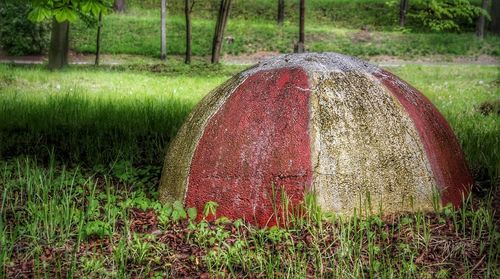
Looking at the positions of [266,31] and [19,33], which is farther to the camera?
[266,31]

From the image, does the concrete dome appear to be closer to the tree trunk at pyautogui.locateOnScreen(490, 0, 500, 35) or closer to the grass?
the grass

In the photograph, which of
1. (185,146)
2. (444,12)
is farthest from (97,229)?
(444,12)

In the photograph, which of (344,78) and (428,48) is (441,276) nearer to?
(344,78)

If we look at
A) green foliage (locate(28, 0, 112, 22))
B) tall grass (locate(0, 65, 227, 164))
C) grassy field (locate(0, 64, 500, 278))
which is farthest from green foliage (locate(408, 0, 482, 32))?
green foliage (locate(28, 0, 112, 22))

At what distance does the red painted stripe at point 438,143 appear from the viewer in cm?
472

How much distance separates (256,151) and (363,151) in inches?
30.1

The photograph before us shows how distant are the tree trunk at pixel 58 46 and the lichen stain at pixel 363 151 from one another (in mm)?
13620

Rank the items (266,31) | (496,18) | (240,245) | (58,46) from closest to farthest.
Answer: (240,245), (58,46), (266,31), (496,18)

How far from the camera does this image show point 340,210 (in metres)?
4.41

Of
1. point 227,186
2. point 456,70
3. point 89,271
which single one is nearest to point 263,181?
point 227,186

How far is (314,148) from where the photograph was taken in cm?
441

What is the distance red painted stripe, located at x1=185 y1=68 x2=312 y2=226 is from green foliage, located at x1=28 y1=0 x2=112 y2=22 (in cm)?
170

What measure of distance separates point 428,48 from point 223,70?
38.8ft

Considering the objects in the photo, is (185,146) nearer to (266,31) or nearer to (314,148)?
(314,148)
